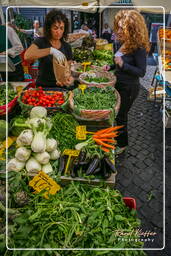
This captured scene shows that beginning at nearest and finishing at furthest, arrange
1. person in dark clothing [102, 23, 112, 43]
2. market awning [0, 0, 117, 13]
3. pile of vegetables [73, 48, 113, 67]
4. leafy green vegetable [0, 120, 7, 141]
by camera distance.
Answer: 1. leafy green vegetable [0, 120, 7, 141]
2. pile of vegetables [73, 48, 113, 67]
3. market awning [0, 0, 117, 13]
4. person in dark clothing [102, 23, 112, 43]

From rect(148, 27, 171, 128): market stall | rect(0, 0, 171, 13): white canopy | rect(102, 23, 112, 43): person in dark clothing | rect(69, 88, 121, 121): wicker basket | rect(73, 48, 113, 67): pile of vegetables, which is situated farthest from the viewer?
rect(102, 23, 112, 43): person in dark clothing

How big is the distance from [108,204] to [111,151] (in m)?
0.68

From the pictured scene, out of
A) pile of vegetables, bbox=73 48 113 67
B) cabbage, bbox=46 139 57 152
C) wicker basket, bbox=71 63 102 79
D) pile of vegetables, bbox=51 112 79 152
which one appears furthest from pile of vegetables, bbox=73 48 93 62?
cabbage, bbox=46 139 57 152

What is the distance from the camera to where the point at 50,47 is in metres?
3.13

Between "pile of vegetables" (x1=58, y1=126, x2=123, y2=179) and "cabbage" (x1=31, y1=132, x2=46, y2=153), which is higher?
"cabbage" (x1=31, y1=132, x2=46, y2=153)

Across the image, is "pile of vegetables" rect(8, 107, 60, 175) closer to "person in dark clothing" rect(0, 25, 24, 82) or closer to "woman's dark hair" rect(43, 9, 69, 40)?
"woman's dark hair" rect(43, 9, 69, 40)

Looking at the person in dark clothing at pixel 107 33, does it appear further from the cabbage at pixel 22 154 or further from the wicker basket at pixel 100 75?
the cabbage at pixel 22 154

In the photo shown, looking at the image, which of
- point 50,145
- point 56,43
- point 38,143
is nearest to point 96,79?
point 56,43

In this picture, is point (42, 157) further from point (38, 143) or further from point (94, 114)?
point (94, 114)

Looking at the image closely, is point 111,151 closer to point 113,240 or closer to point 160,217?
point 113,240

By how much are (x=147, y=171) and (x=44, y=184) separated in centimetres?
233

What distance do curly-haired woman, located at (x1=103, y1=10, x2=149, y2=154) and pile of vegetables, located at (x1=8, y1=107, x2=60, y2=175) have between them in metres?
1.79

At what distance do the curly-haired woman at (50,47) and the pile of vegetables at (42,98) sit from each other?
0.58 meters

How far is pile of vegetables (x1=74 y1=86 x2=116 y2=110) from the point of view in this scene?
2.66 metres
